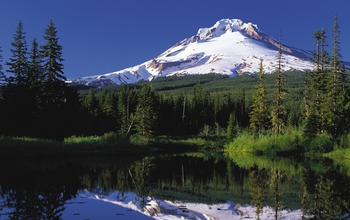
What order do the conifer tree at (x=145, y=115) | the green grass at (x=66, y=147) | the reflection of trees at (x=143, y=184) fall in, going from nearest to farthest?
the reflection of trees at (x=143, y=184), the green grass at (x=66, y=147), the conifer tree at (x=145, y=115)

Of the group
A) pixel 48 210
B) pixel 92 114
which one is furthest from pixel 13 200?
pixel 92 114

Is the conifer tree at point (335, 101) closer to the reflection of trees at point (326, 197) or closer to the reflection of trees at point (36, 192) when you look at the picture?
the reflection of trees at point (326, 197)

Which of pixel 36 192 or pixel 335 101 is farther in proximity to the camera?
pixel 335 101

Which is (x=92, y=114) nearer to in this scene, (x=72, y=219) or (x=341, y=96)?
(x=341, y=96)

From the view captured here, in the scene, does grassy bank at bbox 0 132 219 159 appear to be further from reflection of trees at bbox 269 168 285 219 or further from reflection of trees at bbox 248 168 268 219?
reflection of trees at bbox 269 168 285 219

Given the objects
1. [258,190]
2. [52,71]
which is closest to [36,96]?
[52,71]

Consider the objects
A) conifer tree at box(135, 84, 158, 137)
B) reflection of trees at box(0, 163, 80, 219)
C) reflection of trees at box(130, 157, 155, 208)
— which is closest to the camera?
reflection of trees at box(0, 163, 80, 219)

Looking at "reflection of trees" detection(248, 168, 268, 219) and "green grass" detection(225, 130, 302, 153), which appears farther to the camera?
"green grass" detection(225, 130, 302, 153)

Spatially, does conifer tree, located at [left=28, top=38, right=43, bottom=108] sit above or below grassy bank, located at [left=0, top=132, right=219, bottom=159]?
above

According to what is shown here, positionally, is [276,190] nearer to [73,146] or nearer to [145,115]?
[73,146]

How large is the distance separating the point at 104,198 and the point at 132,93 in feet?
208

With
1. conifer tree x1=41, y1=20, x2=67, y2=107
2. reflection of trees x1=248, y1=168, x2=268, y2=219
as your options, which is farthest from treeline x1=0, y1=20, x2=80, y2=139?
reflection of trees x1=248, y1=168, x2=268, y2=219

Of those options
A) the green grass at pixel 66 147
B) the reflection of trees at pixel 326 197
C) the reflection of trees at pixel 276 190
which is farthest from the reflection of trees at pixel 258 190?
the green grass at pixel 66 147

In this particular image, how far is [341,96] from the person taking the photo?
119 feet
